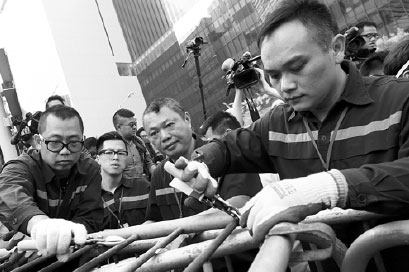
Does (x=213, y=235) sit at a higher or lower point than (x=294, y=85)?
lower

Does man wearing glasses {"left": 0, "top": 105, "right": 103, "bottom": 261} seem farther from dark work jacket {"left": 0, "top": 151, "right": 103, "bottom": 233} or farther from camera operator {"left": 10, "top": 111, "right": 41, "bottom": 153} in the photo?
camera operator {"left": 10, "top": 111, "right": 41, "bottom": 153}

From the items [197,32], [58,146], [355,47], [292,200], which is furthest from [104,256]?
[197,32]

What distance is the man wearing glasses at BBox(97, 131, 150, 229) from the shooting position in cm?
382

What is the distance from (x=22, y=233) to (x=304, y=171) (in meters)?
1.43

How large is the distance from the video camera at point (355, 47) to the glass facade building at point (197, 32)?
837 inches

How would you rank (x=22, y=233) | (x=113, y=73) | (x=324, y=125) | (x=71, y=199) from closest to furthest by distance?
(x=324, y=125), (x=22, y=233), (x=71, y=199), (x=113, y=73)

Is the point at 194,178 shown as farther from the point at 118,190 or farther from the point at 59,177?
the point at 118,190

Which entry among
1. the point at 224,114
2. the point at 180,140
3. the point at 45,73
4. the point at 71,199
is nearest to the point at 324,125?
the point at 180,140

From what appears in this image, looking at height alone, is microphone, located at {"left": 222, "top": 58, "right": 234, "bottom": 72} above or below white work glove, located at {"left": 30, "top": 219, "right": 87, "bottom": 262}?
above

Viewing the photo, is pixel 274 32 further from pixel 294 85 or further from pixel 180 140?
pixel 180 140

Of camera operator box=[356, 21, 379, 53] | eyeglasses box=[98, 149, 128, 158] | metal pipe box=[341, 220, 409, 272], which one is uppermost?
camera operator box=[356, 21, 379, 53]

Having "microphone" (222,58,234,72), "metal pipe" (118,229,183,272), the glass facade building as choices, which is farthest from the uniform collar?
the glass facade building

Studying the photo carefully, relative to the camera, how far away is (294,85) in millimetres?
1629

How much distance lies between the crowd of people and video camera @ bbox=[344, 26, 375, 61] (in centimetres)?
34
